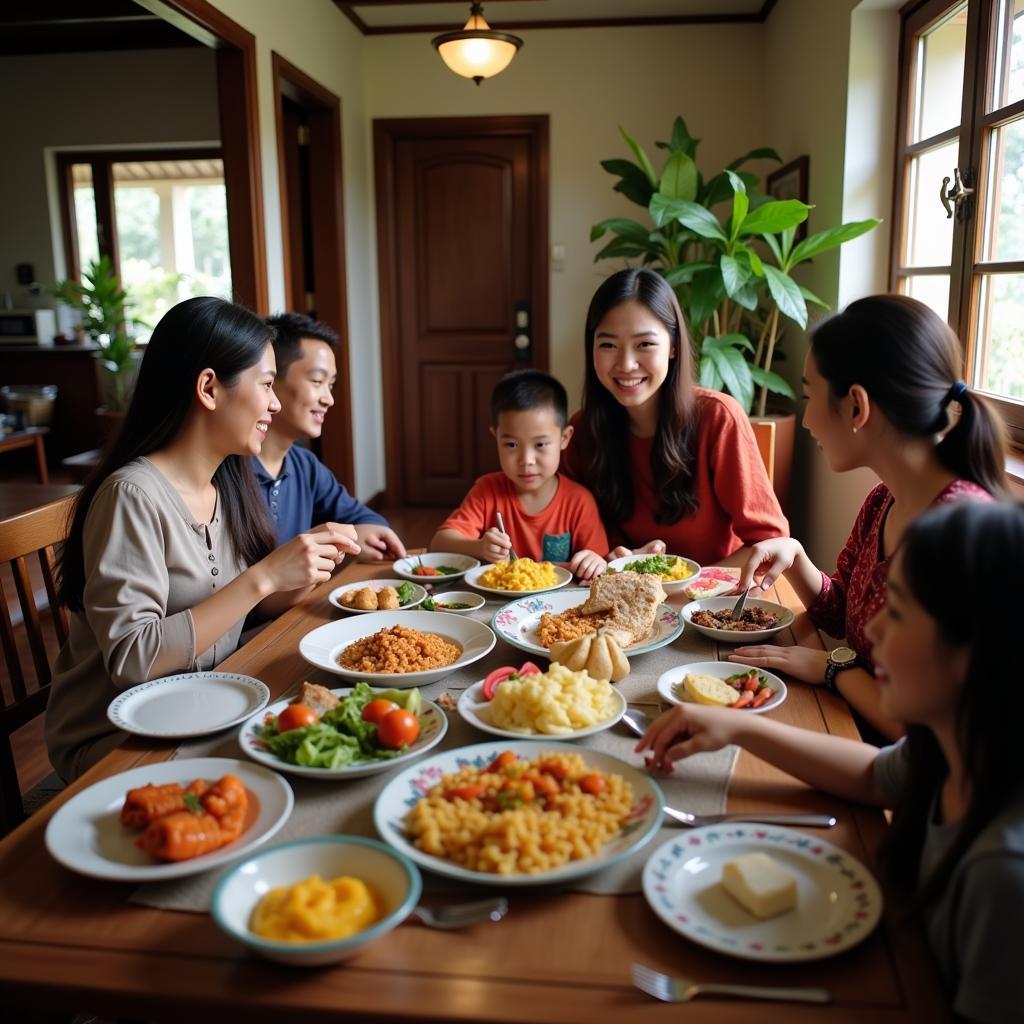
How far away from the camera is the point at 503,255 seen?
5961 millimetres

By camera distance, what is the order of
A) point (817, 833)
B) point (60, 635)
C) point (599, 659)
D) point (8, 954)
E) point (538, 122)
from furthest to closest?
1. point (538, 122)
2. point (60, 635)
3. point (599, 659)
4. point (817, 833)
5. point (8, 954)

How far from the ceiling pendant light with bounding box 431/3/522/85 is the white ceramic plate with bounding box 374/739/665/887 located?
12.4ft

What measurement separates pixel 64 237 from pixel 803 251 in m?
6.07

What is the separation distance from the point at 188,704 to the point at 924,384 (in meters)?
1.14

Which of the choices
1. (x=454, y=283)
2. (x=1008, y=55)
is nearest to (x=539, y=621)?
(x=1008, y=55)

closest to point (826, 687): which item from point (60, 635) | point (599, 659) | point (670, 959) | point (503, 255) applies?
point (599, 659)

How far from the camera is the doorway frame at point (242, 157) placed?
12.6ft

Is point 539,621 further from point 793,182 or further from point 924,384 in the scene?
point 793,182

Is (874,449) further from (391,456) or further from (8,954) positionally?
(391,456)

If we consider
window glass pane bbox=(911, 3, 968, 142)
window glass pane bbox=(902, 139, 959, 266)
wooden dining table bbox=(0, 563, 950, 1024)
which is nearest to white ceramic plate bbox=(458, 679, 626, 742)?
wooden dining table bbox=(0, 563, 950, 1024)

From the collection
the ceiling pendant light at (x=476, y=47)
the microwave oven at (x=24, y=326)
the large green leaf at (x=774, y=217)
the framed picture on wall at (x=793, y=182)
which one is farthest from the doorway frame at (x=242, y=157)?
the microwave oven at (x=24, y=326)

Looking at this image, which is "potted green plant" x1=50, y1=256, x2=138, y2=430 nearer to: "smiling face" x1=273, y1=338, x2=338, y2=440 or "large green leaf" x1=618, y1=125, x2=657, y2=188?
"large green leaf" x1=618, y1=125, x2=657, y2=188

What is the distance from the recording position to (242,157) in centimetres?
389

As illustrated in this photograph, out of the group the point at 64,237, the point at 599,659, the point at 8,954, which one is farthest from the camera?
the point at 64,237
